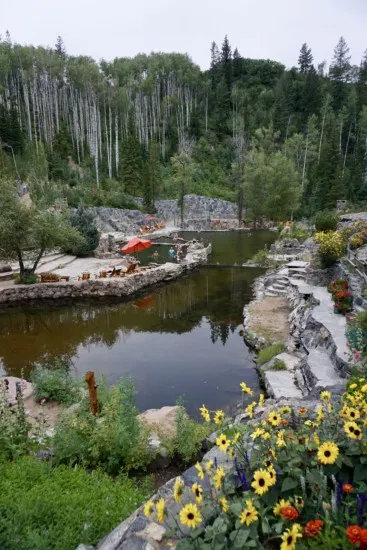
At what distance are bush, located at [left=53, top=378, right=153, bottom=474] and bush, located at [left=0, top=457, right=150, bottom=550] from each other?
418 millimetres

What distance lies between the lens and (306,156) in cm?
4569

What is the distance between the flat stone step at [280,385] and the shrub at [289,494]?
4.17 m

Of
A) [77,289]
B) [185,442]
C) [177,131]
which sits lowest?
[77,289]

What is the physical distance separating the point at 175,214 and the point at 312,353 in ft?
109

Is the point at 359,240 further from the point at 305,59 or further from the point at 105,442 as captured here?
the point at 305,59

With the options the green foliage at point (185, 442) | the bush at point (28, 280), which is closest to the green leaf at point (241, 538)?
the green foliage at point (185, 442)

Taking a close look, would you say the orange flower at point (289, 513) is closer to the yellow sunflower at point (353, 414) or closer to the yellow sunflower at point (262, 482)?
the yellow sunflower at point (262, 482)

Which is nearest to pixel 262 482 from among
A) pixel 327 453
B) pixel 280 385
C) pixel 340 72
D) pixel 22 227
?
pixel 327 453

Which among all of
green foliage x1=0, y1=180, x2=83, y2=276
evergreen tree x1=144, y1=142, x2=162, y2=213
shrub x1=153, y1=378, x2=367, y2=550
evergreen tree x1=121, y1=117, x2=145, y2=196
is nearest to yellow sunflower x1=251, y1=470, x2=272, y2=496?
shrub x1=153, y1=378, x2=367, y2=550

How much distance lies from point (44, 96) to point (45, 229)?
34699 mm

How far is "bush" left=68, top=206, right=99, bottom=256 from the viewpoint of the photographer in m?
21.0

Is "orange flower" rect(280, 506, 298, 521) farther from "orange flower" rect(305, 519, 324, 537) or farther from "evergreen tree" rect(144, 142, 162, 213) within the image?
"evergreen tree" rect(144, 142, 162, 213)

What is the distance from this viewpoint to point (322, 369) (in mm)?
7219

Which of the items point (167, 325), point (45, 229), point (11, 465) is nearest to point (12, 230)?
point (45, 229)
